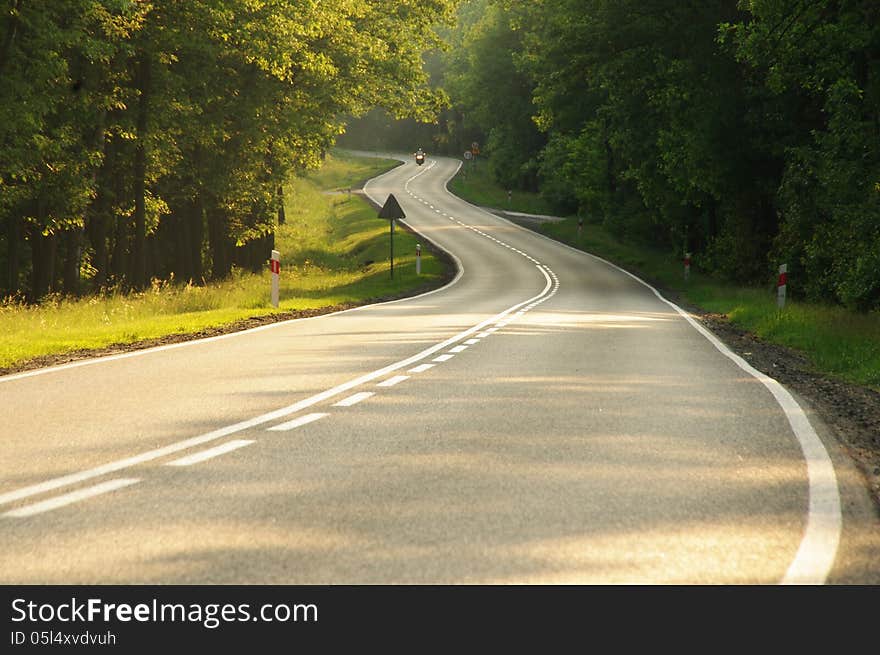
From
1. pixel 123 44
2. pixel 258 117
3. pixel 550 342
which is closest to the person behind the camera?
pixel 550 342

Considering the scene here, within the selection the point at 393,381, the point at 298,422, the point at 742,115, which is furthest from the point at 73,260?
the point at 298,422

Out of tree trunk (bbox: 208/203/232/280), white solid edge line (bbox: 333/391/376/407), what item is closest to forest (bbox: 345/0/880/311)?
tree trunk (bbox: 208/203/232/280)

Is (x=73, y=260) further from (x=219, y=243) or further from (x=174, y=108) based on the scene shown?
(x=219, y=243)

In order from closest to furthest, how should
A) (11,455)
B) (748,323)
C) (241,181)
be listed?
(11,455)
(748,323)
(241,181)

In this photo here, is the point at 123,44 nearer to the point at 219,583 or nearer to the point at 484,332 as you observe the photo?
the point at 484,332

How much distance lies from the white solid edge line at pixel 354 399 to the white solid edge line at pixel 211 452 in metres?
1.95

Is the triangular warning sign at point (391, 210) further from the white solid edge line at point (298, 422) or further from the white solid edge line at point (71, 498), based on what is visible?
the white solid edge line at point (71, 498)

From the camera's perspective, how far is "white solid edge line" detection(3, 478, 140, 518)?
5.89 m

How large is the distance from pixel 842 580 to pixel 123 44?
24.2m

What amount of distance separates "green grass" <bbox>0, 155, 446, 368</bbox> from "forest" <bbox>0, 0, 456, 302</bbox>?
9.20ft

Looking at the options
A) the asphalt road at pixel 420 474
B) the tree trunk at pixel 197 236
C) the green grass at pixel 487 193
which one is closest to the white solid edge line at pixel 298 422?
the asphalt road at pixel 420 474

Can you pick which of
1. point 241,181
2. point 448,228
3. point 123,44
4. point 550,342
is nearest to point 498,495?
point 550,342

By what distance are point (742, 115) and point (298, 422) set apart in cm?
2891
